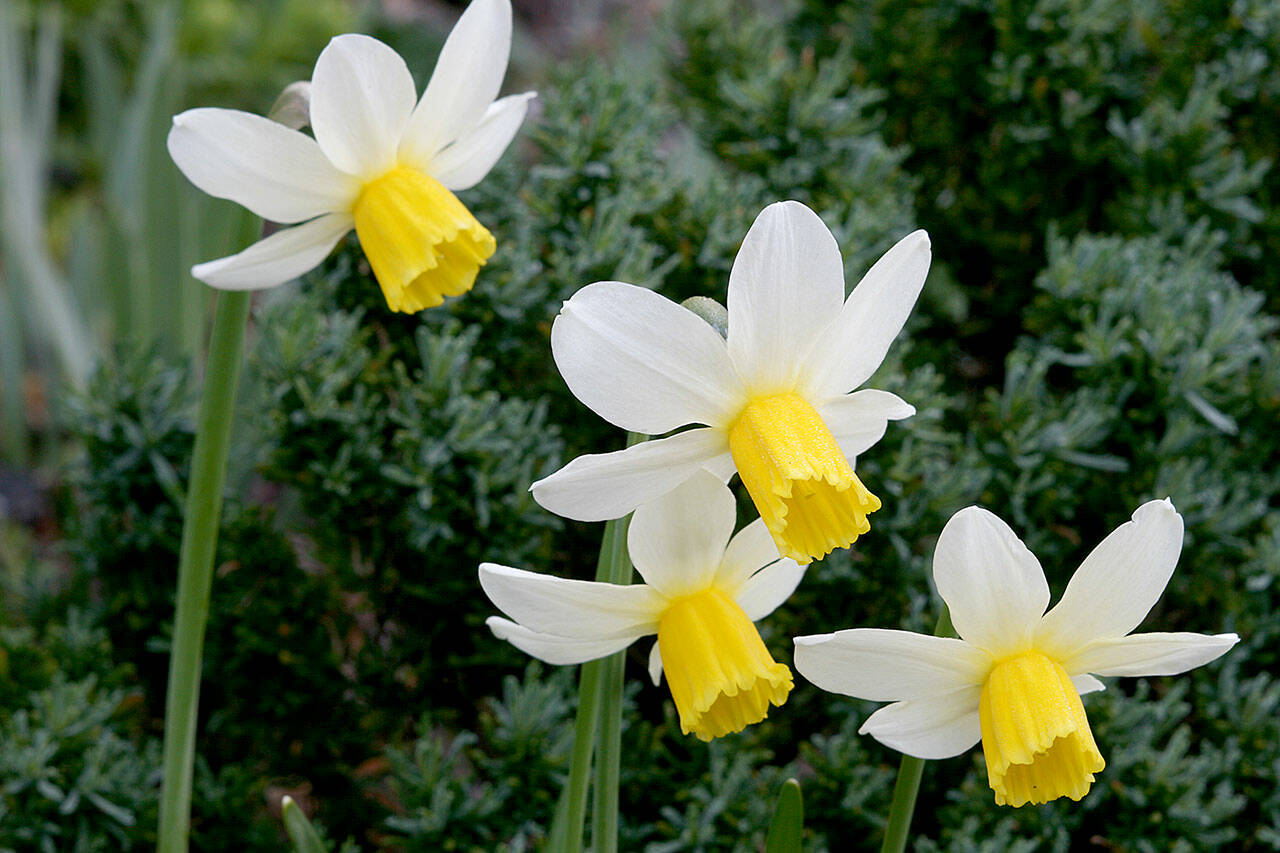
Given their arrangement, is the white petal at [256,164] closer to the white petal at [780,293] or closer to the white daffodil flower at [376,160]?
the white daffodil flower at [376,160]

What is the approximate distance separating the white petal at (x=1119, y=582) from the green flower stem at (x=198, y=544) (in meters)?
0.61

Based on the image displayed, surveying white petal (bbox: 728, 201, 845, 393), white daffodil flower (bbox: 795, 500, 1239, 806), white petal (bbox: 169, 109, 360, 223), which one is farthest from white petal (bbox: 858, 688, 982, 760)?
white petal (bbox: 169, 109, 360, 223)

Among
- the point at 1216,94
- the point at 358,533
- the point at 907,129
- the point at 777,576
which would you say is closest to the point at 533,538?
the point at 358,533

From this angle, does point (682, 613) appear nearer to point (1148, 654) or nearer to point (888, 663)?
point (888, 663)

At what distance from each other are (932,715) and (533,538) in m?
0.64

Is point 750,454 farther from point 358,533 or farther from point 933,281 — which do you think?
point 933,281

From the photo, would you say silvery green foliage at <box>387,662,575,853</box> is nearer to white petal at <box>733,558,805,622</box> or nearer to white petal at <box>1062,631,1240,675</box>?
white petal at <box>733,558,805,622</box>

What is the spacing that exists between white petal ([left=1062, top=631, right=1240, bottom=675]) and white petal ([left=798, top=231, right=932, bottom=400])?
0.71ft

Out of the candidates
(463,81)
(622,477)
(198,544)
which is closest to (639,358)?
(622,477)

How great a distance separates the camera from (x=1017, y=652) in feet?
2.19

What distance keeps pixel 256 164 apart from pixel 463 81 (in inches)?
5.6

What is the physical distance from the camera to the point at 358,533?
1.31 metres

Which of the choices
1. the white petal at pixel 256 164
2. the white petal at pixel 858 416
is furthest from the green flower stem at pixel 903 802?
the white petal at pixel 256 164

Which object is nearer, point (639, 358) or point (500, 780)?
point (639, 358)
